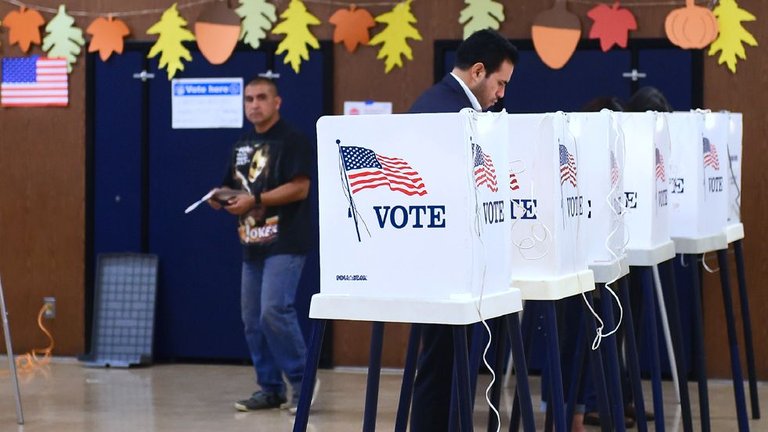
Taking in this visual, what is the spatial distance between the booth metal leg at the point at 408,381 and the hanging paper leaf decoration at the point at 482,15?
11.7ft

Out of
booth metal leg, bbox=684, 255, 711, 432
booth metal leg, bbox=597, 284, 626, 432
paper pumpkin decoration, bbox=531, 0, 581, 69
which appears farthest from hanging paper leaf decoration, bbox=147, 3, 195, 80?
booth metal leg, bbox=597, 284, 626, 432

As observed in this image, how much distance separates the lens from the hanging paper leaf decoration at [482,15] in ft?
23.7

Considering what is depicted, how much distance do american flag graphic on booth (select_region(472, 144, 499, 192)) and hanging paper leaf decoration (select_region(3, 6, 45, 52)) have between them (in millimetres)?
5152

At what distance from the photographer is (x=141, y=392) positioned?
22.1 feet

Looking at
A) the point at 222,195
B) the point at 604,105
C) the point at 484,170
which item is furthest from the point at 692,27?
the point at 484,170

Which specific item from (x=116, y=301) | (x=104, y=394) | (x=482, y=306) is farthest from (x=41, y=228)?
(x=482, y=306)

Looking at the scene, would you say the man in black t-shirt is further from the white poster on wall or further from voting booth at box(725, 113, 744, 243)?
voting booth at box(725, 113, 744, 243)

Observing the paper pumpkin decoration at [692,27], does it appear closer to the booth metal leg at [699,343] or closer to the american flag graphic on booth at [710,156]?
the american flag graphic on booth at [710,156]

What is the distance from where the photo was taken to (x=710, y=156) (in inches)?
208

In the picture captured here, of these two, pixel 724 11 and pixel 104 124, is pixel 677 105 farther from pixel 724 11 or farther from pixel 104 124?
pixel 104 124

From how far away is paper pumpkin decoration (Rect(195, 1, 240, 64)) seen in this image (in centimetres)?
750

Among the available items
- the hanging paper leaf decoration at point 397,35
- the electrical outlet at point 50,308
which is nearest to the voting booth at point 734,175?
the hanging paper leaf decoration at point 397,35

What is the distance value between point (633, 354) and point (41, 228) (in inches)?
184

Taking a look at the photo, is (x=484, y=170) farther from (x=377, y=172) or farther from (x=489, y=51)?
(x=489, y=51)
